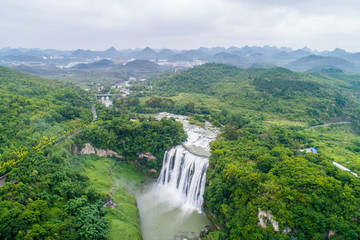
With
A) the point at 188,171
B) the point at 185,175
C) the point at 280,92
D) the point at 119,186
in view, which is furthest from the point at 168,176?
the point at 280,92

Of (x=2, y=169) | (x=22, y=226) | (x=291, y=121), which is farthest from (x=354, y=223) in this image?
(x=291, y=121)

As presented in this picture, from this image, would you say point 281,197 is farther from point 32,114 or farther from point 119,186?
point 32,114

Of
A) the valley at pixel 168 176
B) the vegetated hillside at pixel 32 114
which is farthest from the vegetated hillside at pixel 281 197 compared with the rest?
the vegetated hillside at pixel 32 114

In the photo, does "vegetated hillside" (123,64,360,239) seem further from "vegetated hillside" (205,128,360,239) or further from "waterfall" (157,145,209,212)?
"waterfall" (157,145,209,212)

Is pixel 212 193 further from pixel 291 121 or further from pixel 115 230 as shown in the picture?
pixel 291 121

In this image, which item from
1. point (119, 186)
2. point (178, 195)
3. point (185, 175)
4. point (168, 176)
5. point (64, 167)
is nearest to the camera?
point (64, 167)

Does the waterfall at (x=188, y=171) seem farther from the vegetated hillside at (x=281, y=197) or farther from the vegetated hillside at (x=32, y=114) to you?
the vegetated hillside at (x=32, y=114)
